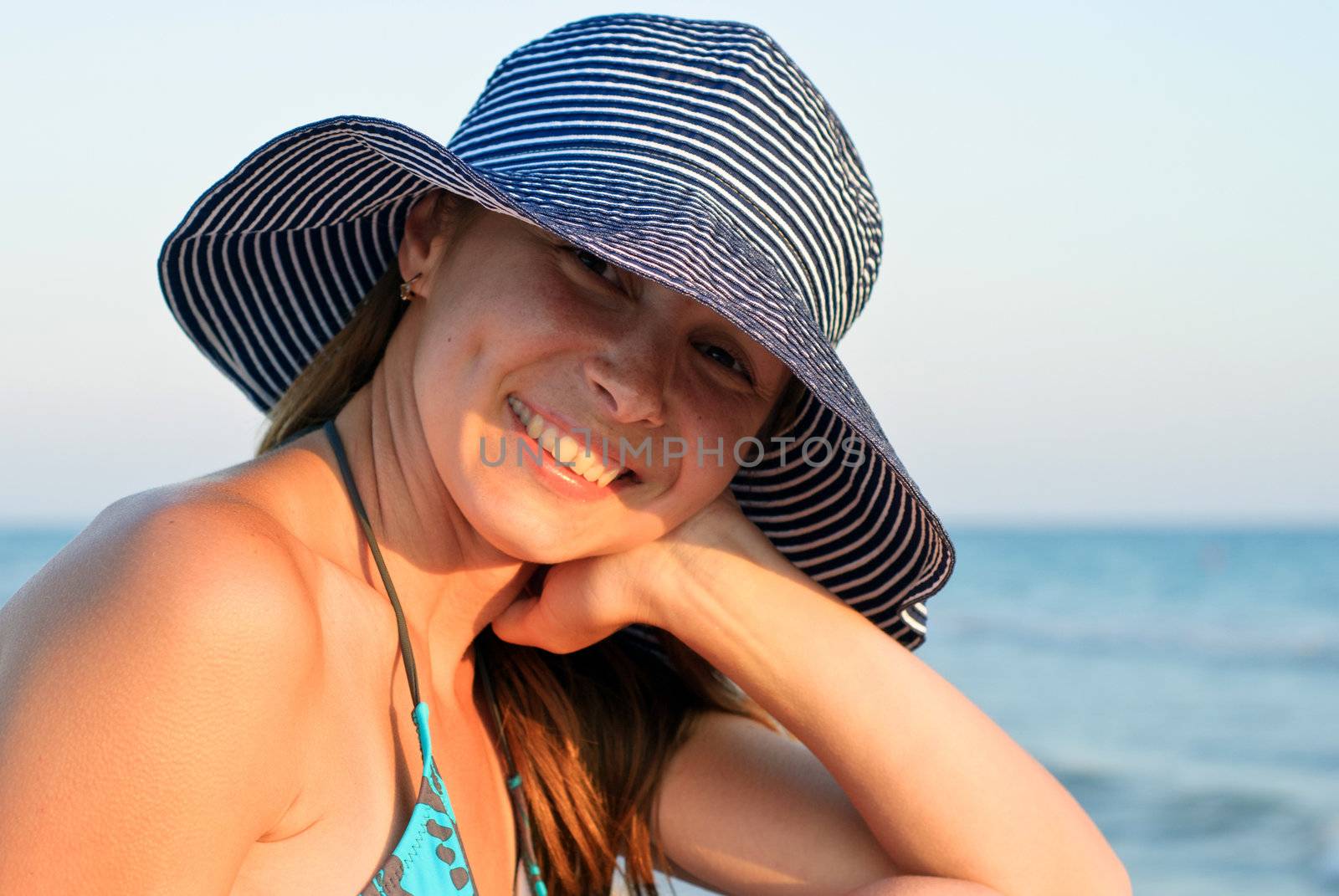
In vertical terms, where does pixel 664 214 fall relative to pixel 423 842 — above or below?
above

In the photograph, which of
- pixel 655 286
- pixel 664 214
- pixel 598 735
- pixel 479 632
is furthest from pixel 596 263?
pixel 598 735

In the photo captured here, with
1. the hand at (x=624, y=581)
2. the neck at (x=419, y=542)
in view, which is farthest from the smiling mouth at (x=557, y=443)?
the hand at (x=624, y=581)

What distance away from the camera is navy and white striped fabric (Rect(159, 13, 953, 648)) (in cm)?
188

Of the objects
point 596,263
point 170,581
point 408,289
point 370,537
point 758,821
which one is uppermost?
point 596,263

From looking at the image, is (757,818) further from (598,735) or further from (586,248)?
(586,248)

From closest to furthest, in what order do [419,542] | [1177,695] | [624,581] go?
[419,542] < [624,581] < [1177,695]

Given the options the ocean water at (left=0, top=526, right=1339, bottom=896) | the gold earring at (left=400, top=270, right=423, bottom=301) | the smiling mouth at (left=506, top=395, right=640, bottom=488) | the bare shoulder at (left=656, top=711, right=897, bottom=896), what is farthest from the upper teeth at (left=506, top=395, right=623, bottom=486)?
the ocean water at (left=0, top=526, right=1339, bottom=896)

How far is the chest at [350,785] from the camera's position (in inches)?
67.6

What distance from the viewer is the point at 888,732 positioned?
2.40m

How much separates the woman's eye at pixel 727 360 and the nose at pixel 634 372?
0.09 meters

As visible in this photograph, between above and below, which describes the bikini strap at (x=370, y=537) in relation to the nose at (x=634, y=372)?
below

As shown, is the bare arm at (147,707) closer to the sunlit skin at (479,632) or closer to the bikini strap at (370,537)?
the sunlit skin at (479,632)

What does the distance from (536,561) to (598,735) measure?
2.51 feet

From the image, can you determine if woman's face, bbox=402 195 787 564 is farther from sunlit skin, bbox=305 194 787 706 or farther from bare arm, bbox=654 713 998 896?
bare arm, bbox=654 713 998 896
